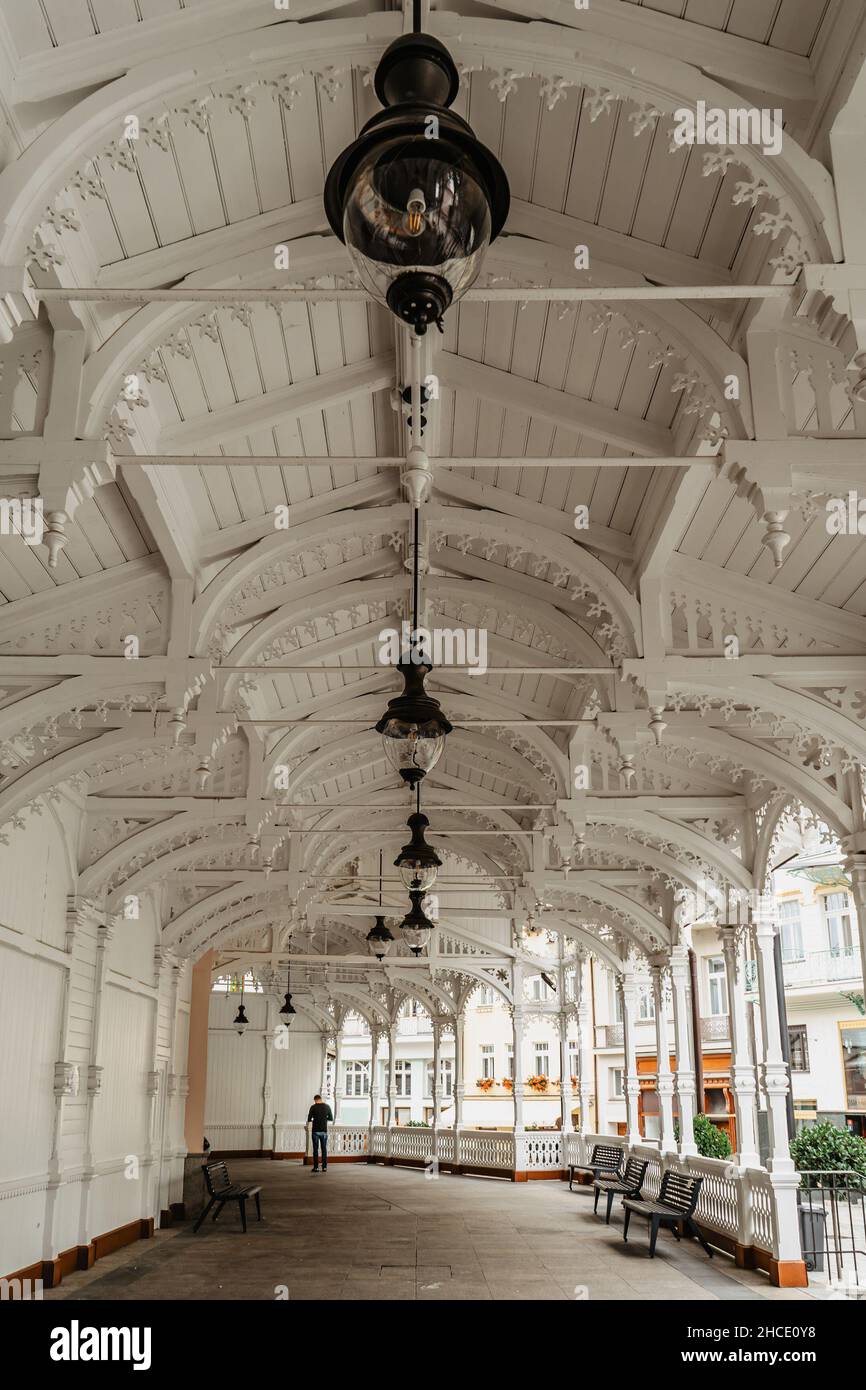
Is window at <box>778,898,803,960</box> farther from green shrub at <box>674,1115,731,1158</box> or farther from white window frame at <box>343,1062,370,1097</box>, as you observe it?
white window frame at <box>343,1062,370,1097</box>

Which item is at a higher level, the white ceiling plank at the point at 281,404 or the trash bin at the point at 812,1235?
the white ceiling plank at the point at 281,404

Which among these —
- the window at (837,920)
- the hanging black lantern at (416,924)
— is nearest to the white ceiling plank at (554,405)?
the hanging black lantern at (416,924)

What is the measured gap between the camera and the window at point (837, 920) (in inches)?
1038

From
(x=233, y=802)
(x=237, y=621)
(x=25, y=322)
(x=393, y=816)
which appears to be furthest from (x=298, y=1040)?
(x=25, y=322)

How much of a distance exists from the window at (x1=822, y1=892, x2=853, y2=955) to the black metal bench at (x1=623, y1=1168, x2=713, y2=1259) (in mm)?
14256

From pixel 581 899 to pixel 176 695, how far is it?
1097 centimetres

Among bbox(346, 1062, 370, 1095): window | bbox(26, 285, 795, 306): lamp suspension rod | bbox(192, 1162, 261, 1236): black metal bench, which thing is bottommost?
bbox(192, 1162, 261, 1236): black metal bench

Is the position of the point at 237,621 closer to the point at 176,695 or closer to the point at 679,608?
the point at 176,695

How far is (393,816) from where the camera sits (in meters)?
16.6

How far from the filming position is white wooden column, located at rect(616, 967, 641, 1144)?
1731 cm

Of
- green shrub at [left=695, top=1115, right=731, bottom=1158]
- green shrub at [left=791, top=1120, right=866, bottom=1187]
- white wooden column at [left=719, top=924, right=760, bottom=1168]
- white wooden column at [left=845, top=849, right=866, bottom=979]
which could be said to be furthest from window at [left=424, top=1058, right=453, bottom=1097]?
white wooden column at [left=845, top=849, right=866, bottom=979]

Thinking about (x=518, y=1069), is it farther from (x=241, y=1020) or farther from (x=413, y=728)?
(x=413, y=728)

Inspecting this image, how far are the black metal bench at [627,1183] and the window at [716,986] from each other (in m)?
14.1

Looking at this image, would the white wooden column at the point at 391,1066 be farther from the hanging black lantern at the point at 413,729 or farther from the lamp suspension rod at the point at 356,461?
the lamp suspension rod at the point at 356,461
